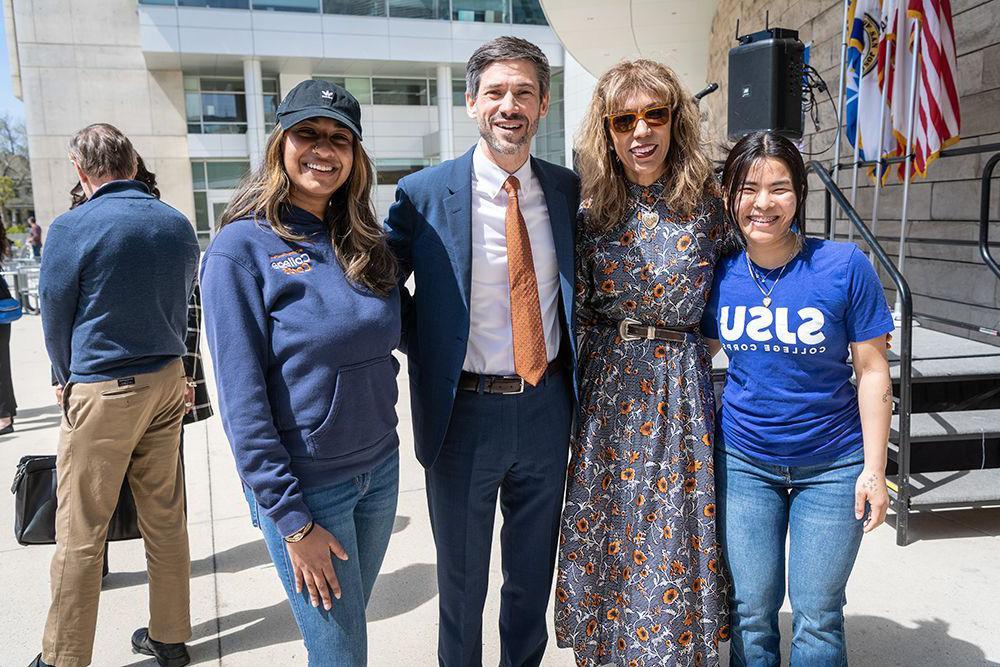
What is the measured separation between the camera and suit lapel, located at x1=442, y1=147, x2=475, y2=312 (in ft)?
7.93

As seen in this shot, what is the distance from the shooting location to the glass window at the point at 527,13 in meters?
29.6

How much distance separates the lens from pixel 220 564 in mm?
3979

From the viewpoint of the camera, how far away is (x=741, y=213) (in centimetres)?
231

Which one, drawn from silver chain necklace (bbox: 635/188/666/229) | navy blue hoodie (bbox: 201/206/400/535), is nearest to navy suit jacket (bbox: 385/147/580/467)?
silver chain necklace (bbox: 635/188/666/229)

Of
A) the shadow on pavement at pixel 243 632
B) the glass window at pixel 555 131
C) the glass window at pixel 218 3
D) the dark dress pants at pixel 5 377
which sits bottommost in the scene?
the shadow on pavement at pixel 243 632

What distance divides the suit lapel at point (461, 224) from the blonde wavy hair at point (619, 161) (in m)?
0.43

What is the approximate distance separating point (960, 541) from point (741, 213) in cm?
268

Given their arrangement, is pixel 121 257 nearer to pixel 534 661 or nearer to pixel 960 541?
pixel 534 661

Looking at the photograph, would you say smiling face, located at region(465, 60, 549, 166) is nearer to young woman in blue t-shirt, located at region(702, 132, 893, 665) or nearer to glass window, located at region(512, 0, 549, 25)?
young woman in blue t-shirt, located at region(702, 132, 893, 665)

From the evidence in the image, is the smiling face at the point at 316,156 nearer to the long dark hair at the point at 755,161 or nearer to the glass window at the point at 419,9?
the long dark hair at the point at 755,161

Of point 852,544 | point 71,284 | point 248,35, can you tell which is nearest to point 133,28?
point 248,35

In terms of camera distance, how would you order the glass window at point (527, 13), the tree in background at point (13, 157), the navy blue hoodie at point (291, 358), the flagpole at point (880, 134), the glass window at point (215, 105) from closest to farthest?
the navy blue hoodie at point (291, 358) < the flagpole at point (880, 134) < the glass window at point (215, 105) < the glass window at point (527, 13) < the tree in background at point (13, 157)

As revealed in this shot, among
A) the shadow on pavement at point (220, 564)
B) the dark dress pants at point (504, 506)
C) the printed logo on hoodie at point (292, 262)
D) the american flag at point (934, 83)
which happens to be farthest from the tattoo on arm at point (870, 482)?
the american flag at point (934, 83)

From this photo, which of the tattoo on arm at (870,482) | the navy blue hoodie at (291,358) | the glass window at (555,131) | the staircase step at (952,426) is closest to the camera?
the navy blue hoodie at (291,358)
